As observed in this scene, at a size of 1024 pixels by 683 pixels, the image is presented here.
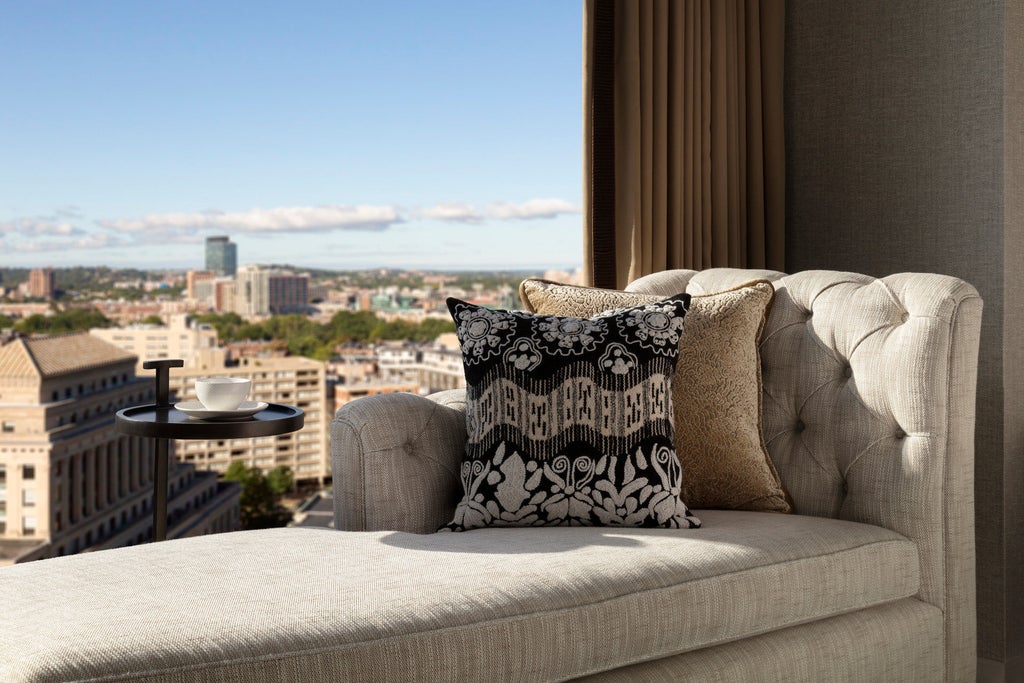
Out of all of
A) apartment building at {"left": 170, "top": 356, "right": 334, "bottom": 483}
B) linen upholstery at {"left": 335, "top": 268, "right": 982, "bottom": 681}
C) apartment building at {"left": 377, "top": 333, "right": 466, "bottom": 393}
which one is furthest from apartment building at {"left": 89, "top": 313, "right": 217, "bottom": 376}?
linen upholstery at {"left": 335, "top": 268, "right": 982, "bottom": 681}

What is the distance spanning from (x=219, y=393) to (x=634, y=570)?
3.53 ft

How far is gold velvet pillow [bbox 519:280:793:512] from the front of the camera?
188 cm

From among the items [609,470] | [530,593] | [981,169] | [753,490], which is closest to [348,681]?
[530,593]

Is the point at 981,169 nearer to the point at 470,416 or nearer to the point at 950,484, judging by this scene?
the point at 950,484

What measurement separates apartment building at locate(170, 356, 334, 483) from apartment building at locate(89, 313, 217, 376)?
6 cm

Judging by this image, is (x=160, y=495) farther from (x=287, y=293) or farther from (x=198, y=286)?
(x=287, y=293)

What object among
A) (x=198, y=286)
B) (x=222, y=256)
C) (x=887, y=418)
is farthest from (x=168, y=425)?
(x=222, y=256)

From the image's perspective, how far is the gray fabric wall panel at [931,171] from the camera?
8.19 ft

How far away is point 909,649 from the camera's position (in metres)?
1.73

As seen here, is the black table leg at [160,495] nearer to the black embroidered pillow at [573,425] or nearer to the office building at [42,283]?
the black embroidered pillow at [573,425]

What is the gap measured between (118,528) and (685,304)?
319 centimetres

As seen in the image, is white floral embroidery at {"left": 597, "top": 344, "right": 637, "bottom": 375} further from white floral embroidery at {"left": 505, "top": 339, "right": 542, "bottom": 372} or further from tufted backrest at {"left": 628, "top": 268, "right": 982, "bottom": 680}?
tufted backrest at {"left": 628, "top": 268, "right": 982, "bottom": 680}

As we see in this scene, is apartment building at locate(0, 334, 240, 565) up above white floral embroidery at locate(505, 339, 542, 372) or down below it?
below

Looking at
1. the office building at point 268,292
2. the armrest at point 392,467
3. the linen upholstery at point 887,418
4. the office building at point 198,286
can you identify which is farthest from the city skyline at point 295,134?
the linen upholstery at point 887,418
